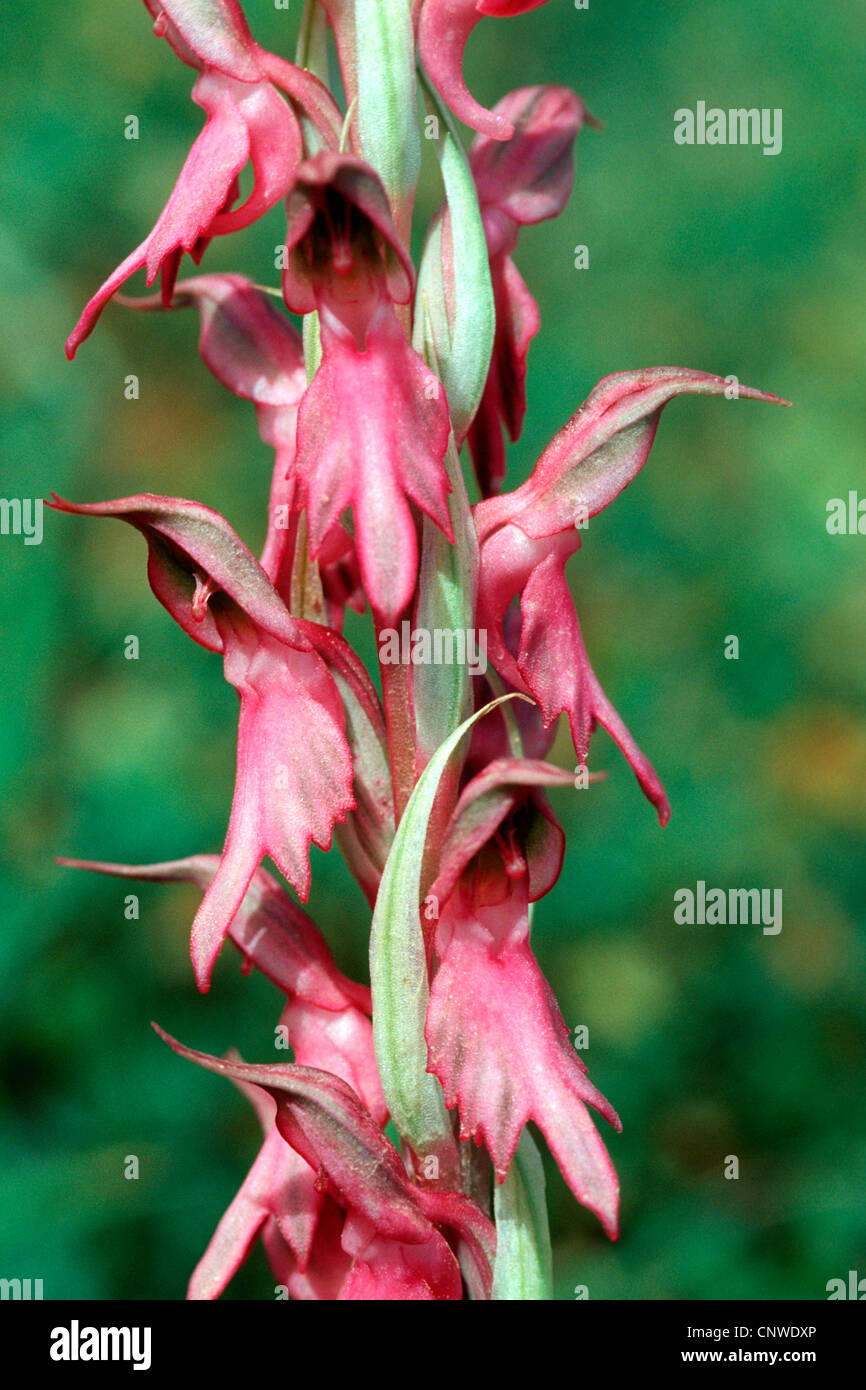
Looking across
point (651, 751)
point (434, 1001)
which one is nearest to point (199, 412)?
point (651, 751)

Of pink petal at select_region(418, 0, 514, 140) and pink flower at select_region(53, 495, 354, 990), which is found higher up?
pink petal at select_region(418, 0, 514, 140)

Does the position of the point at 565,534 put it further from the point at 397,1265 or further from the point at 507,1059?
the point at 397,1265

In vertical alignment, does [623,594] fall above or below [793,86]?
below

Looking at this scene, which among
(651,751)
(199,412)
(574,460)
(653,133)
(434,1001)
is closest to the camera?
(434,1001)

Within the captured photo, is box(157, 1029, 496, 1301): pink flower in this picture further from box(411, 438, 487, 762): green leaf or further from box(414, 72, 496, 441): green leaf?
box(414, 72, 496, 441): green leaf

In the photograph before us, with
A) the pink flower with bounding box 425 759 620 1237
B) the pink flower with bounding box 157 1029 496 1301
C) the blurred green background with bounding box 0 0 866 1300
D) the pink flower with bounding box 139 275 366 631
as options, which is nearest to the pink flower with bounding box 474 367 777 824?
the pink flower with bounding box 425 759 620 1237

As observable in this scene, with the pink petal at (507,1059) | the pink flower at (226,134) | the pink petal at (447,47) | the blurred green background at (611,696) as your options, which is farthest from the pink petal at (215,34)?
the blurred green background at (611,696)

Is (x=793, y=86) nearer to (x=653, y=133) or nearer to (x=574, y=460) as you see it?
(x=653, y=133)
